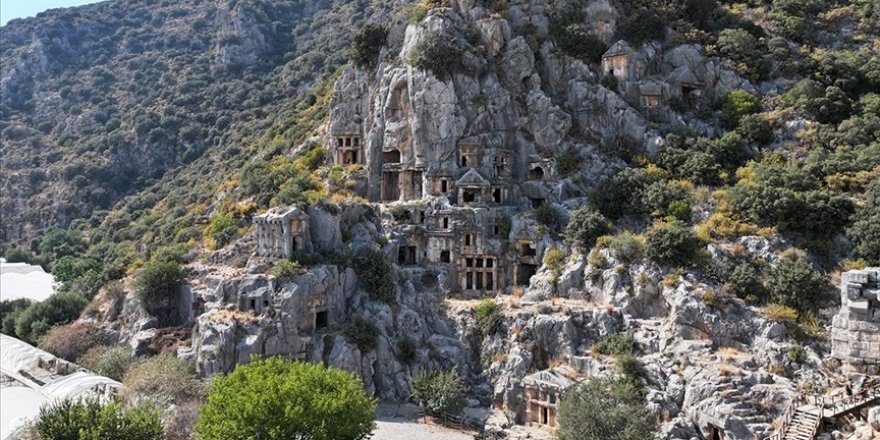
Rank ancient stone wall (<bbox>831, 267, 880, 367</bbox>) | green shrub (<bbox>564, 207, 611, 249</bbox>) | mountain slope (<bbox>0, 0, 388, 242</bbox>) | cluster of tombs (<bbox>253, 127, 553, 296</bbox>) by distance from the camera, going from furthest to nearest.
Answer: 1. mountain slope (<bbox>0, 0, 388, 242</bbox>)
2. cluster of tombs (<bbox>253, 127, 553, 296</bbox>)
3. green shrub (<bbox>564, 207, 611, 249</bbox>)
4. ancient stone wall (<bbox>831, 267, 880, 367</bbox>)

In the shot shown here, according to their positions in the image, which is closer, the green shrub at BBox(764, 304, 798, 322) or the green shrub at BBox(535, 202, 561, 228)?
the green shrub at BBox(764, 304, 798, 322)

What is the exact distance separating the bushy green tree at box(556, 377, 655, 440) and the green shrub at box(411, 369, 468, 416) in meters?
8.14

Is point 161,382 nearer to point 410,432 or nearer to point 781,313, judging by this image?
point 410,432

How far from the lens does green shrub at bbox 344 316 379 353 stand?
4275cm

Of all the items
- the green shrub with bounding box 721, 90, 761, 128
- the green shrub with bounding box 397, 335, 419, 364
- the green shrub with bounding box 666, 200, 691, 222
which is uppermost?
the green shrub with bounding box 721, 90, 761, 128

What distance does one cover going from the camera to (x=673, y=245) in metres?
40.2

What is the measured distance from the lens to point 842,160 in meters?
44.3

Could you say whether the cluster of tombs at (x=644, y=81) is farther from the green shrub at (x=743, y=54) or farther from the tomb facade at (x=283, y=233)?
the tomb facade at (x=283, y=233)

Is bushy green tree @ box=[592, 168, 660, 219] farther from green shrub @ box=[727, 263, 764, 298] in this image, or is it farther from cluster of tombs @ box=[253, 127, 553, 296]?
green shrub @ box=[727, 263, 764, 298]

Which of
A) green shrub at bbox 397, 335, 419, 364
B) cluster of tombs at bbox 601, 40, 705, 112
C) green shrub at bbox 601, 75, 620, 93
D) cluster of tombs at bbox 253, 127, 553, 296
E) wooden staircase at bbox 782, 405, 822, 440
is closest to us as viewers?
wooden staircase at bbox 782, 405, 822, 440

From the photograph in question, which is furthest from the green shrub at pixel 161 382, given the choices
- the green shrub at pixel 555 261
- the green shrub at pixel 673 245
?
the green shrub at pixel 673 245

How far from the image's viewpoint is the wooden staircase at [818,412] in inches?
1146

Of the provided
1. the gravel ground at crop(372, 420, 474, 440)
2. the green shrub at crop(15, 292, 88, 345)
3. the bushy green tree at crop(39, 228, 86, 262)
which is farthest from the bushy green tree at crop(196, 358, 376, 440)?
the bushy green tree at crop(39, 228, 86, 262)

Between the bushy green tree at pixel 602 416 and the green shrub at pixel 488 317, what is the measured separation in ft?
36.3
